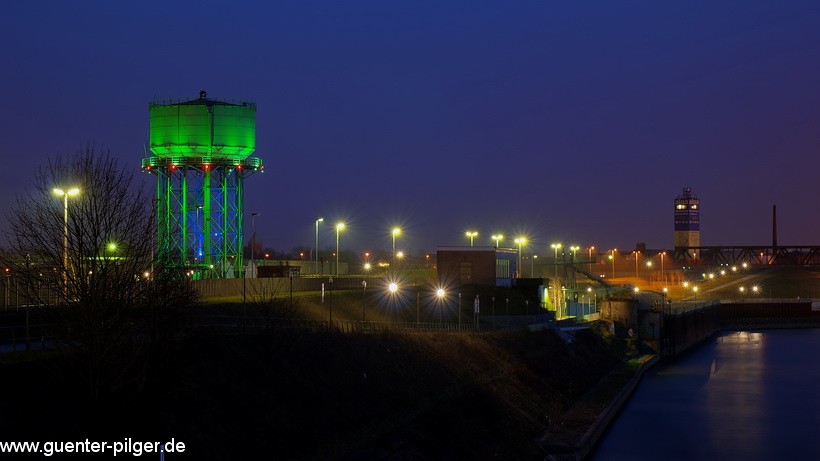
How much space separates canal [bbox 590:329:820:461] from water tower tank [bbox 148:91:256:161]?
125ft

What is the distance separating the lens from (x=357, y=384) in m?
35.7

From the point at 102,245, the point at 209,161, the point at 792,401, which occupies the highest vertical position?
the point at 209,161

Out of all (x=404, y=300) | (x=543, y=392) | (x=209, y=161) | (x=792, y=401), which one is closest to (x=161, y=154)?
(x=209, y=161)

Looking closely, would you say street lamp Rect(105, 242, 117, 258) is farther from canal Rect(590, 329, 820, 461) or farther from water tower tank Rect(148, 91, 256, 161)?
water tower tank Rect(148, 91, 256, 161)


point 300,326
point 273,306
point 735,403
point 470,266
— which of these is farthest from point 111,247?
point 470,266

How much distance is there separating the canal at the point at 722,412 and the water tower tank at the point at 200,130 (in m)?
38.1

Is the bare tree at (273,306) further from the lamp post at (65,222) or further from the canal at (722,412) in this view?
the canal at (722,412)

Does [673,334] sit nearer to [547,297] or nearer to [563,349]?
[547,297]

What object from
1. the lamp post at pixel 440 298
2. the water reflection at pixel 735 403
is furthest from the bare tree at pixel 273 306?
the water reflection at pixel 735 403

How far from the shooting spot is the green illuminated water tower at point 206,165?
7625cm

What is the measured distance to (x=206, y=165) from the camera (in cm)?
7669

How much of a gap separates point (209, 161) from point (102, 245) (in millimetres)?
51158

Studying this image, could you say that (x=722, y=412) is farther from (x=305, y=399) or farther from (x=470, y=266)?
(x=305, y=399)

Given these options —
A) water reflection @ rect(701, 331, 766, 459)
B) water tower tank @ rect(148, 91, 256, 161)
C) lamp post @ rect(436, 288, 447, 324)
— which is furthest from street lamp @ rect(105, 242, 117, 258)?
water tower tank @ rect(148, 91, 256, 161)
